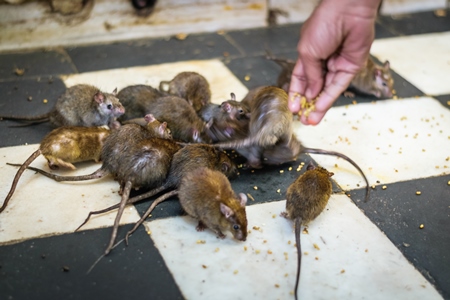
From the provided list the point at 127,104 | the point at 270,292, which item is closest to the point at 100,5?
the point at 127,104

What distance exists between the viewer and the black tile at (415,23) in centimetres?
667

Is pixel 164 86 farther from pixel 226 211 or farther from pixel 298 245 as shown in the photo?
pixel 298 245

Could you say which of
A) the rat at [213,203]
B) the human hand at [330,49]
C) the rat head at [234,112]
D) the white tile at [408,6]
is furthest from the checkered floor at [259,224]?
the white tile at [408,6]

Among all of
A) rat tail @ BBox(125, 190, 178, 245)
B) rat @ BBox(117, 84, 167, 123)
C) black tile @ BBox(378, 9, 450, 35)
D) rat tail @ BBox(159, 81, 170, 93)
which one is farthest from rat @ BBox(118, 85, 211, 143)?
black tile @ BBox(378, 9, 450, 35)

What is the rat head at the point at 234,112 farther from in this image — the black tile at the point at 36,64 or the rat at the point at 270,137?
the black tile at the point at 36,64

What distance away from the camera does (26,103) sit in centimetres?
480

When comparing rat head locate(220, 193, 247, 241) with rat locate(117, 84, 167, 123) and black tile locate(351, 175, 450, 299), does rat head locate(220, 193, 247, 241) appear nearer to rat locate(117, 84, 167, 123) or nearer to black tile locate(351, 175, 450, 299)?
black tile locate(351, 175, 450, 299)

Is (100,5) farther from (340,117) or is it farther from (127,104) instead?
(340,117)

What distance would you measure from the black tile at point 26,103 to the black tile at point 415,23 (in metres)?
3.58

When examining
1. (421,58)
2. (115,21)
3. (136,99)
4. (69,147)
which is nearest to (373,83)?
(421,58)

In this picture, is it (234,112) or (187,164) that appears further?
(234,112)

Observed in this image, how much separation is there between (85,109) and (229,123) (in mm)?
993

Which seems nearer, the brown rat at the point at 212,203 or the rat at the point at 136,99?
the brown rat at the point at 212,203

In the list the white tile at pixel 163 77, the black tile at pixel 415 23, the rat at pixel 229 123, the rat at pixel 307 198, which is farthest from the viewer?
the black tile at pixel 415 23
